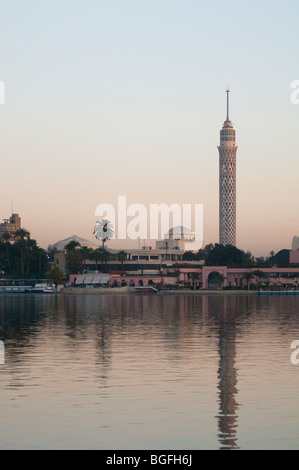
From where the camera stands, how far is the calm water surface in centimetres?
2311

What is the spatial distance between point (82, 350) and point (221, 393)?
1714cm

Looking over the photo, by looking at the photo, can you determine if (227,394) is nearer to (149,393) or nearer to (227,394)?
(227,394)

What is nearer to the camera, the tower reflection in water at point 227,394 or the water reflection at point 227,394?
the tower reflection in water at point 227,394

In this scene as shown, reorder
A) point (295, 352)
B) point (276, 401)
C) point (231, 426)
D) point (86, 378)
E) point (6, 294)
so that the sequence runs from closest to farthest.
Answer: point (231, 426), point (276, 401), point (86, 378), point (295, 352), point (6, 294)

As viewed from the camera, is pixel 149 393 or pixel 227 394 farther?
pixel 149 393

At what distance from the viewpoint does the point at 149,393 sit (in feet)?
100

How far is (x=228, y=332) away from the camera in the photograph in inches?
2393

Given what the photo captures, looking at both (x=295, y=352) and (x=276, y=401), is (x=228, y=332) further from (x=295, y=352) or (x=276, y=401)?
(x=276, y=401)

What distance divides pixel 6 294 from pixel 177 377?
16759 centimetres

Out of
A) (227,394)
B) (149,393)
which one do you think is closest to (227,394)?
(227,394)

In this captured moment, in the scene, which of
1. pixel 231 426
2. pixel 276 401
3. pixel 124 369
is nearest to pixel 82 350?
pixel 124 369

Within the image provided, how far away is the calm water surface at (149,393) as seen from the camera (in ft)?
75.8
